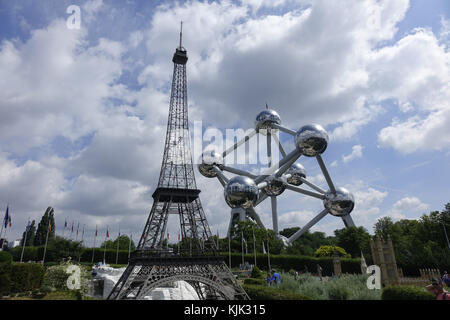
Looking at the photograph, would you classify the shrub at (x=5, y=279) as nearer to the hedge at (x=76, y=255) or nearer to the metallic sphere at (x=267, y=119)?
the hedge at (x=76, y=255)

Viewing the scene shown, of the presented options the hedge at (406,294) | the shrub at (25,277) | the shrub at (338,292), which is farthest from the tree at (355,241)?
the shrub at (25,277)

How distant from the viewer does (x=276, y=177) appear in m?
30.3

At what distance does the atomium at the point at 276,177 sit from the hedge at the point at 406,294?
45.7ft

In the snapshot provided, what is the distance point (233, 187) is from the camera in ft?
72.5

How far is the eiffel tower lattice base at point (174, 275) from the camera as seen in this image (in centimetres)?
1620

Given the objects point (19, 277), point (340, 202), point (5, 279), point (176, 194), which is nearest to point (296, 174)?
point (340, 202)

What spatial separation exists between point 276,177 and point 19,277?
23418 millimetres

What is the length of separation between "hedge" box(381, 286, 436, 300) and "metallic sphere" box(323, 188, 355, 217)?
2411 centimetres

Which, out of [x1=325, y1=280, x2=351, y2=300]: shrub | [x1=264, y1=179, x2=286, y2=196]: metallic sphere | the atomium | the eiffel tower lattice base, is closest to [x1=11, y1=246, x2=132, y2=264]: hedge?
the atomium

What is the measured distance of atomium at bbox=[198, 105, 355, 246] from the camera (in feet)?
74.2

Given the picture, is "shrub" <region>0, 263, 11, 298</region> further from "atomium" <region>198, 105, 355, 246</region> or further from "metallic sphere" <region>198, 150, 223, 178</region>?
"metallic sphere" <region>198, 150, 223, 178</region>
